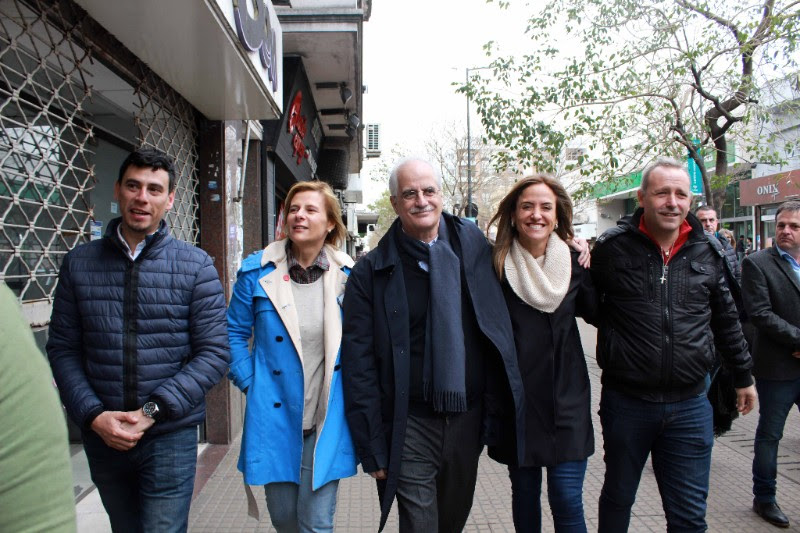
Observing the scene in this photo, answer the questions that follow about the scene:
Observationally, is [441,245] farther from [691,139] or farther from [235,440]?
[691,139]

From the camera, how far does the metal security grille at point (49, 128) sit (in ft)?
8.68

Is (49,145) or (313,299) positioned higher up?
(49,145)

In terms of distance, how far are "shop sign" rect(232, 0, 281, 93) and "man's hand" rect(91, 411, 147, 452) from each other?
222 cm

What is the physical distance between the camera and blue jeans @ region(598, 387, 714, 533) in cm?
259

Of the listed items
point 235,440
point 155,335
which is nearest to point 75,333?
point 155,335

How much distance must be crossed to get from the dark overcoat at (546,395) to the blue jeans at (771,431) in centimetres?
171

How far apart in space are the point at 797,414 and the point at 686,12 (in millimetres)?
4866

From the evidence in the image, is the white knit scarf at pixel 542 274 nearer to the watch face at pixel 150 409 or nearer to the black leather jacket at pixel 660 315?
the black leather jacket at pixel 660 315

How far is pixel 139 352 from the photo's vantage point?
85.8 inches

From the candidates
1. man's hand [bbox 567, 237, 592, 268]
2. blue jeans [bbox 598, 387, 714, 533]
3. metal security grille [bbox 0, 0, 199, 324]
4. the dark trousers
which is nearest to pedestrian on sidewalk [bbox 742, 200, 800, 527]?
blue jeans [bbox 598, 387, 714, 533]

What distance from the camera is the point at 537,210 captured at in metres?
2.62

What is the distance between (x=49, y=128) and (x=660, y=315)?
11.4 feet

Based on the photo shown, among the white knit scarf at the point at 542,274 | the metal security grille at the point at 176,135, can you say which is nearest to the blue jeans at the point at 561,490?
the white knit scarf at the point at 542,274

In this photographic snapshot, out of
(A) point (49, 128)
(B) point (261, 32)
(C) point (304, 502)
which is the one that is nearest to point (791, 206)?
(C) point (304, 502)
